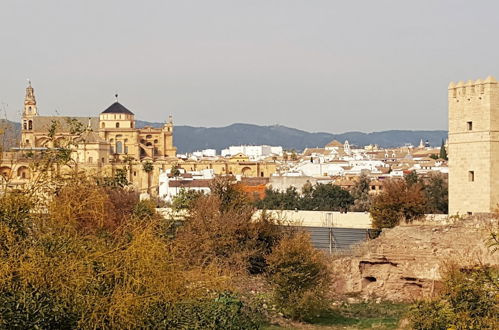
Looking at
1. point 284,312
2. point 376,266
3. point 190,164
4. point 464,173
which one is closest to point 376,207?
point 464,173

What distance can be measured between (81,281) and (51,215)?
1.48m

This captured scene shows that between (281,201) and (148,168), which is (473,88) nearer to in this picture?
(281,201)

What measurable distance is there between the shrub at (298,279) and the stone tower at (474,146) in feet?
29.0

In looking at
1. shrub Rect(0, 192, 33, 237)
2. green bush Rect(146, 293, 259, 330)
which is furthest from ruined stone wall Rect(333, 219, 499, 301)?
shrub Rect(0, 192, 33, 237)

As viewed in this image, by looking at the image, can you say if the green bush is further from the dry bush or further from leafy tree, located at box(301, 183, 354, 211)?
leafy tree, located at box(301, 183, 354, 211)

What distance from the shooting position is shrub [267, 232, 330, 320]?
16.5m

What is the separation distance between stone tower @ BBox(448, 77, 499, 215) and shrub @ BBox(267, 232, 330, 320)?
885 cm

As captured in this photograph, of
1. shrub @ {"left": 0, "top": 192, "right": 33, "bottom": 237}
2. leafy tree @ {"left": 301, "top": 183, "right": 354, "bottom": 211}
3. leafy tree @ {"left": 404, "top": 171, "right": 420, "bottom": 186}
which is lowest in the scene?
leafy tree @ {"left": 301, "top": 183, "right": 354, "bottom": 211}

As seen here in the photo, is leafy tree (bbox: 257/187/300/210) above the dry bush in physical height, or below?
below

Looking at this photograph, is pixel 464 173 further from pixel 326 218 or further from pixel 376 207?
pixel 326 218

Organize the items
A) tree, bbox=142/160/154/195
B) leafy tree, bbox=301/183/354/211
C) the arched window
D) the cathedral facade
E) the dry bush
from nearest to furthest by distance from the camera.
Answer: the dry bush
leafy tree, bbox=301/183/354/211
tree, bbox=142/160/154/195
the cathedral facade
the arched window

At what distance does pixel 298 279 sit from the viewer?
17.1 metres

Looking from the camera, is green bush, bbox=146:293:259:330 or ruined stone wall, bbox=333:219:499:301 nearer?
green bush, bbox=146:293:259:330

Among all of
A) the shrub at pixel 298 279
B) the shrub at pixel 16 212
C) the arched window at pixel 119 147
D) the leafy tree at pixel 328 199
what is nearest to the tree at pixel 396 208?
the shrub at pixel 298 279
